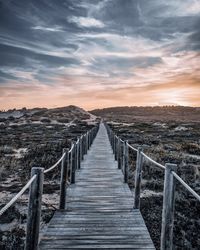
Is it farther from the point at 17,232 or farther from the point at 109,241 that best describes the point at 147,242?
the point at 17,232

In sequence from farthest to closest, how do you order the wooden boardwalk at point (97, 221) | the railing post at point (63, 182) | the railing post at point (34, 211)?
the railing post at point (63, 182) < the wooden boardwalk at point (97, 221) < the railing post at point (34, 211)

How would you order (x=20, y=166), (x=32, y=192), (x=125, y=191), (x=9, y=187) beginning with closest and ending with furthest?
1. (x=32, y=192)
2. (x=125, y=191)
3. (x=9, y=187)
4. (x=20, y=166)

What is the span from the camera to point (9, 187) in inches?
400

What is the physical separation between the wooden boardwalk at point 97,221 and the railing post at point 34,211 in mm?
764

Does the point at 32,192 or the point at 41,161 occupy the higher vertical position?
the point at 32,192

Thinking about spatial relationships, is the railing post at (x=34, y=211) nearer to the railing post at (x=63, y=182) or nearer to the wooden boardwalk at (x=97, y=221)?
the wooden boardwalk at (x=97, y=221)

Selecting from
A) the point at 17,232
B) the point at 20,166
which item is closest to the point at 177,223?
the point at 17,232

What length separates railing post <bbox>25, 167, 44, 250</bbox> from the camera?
14.0ft

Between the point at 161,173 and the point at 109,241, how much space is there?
7346 millimetres

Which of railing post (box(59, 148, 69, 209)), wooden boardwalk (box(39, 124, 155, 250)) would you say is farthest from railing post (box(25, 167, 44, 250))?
railing post (box(59, 148, 69, 209))

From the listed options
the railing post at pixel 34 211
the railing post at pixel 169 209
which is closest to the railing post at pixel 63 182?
the railing post at pixel 34 211

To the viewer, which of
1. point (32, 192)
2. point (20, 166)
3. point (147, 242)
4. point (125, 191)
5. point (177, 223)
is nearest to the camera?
point (32, 192)

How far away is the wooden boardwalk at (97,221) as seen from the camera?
203 inches

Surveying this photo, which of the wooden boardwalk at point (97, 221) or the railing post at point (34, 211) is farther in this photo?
the wooden boardwalk at point (97, 221)
